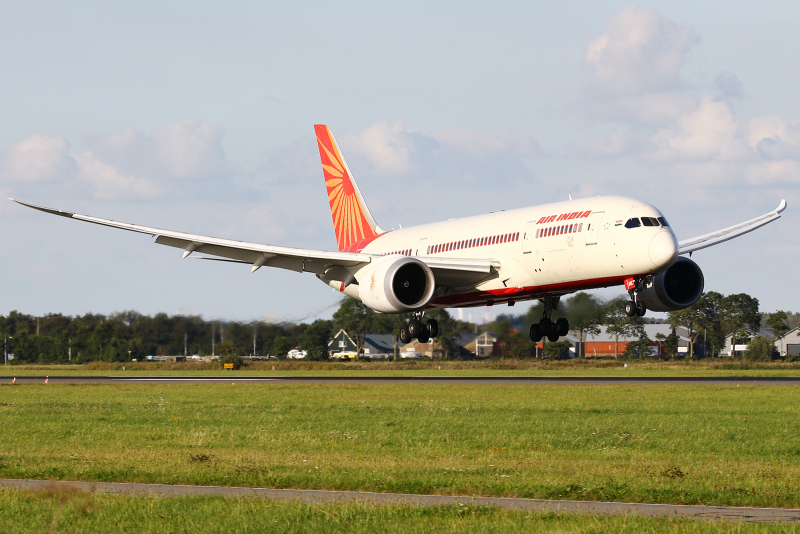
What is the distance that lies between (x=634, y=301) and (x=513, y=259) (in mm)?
5257

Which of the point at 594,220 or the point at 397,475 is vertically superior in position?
the point at 594,220

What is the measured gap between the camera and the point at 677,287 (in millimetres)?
42375

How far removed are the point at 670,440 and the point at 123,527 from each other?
1547 cm

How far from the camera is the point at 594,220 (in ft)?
119

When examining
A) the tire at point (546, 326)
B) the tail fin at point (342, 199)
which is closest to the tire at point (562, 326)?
the tire at point (546, 326)

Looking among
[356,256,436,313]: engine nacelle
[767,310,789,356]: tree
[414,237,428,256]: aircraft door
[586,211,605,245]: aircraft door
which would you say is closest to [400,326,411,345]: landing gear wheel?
[414,237,428,256]: aircraft door

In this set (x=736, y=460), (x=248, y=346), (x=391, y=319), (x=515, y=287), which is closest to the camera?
(x=736, y=460)

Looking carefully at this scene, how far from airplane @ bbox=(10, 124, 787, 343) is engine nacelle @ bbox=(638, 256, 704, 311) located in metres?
0.04

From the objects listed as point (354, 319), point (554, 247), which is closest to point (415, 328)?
point (554, 247)

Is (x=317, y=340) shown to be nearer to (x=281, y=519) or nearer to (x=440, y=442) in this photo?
(x=440, y=442)

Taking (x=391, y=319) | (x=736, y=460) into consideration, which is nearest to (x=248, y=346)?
(x=391, y=319)

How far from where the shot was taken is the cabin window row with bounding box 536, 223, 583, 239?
36728 mm

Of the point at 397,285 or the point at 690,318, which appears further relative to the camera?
the point at 690,318

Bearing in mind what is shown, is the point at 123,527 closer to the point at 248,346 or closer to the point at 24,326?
the point at 248,346
